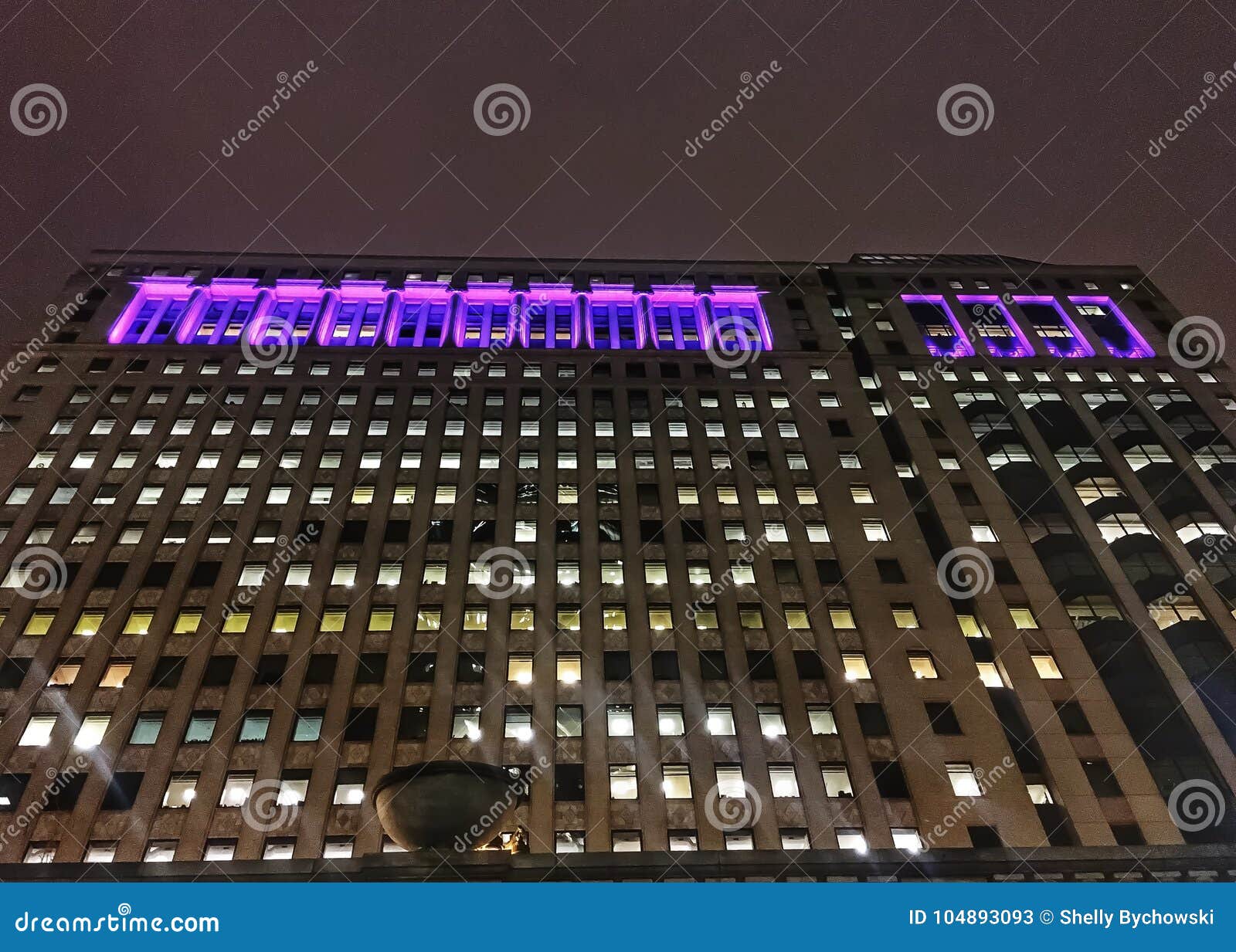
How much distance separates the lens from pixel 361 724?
31.5m

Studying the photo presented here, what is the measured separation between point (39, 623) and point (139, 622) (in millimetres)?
3856

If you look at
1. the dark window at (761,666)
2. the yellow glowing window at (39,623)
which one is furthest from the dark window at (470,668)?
the yellow glowing window at (39,623)

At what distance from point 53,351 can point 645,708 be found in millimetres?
39360

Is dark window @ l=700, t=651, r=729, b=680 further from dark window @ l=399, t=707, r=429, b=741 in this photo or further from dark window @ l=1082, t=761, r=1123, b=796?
dark window @ l=1082, t=761, r=1123, b=796

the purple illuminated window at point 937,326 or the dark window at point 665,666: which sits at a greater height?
the purple illuminated window at point 937,326

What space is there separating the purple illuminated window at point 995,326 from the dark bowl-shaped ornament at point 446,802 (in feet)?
154

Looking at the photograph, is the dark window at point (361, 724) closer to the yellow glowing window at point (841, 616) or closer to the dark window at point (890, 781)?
the dark window at point (890, 781)

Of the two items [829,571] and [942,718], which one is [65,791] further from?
[942,718]

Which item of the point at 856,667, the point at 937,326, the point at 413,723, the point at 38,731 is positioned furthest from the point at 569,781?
the point at 937,326

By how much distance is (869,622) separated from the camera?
35.3 m

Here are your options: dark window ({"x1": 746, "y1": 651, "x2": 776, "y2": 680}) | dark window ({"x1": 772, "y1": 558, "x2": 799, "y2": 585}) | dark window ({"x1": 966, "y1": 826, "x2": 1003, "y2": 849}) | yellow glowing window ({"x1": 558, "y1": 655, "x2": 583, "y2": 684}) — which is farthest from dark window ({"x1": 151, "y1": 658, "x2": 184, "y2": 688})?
dark window ({"x1": 966, "y1": 826, "x2": 1003, "y2": 849})

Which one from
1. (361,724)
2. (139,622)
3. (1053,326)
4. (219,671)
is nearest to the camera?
(361,724)

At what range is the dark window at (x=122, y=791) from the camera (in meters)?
28.8

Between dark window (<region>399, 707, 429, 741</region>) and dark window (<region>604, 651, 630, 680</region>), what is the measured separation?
23.9ft
